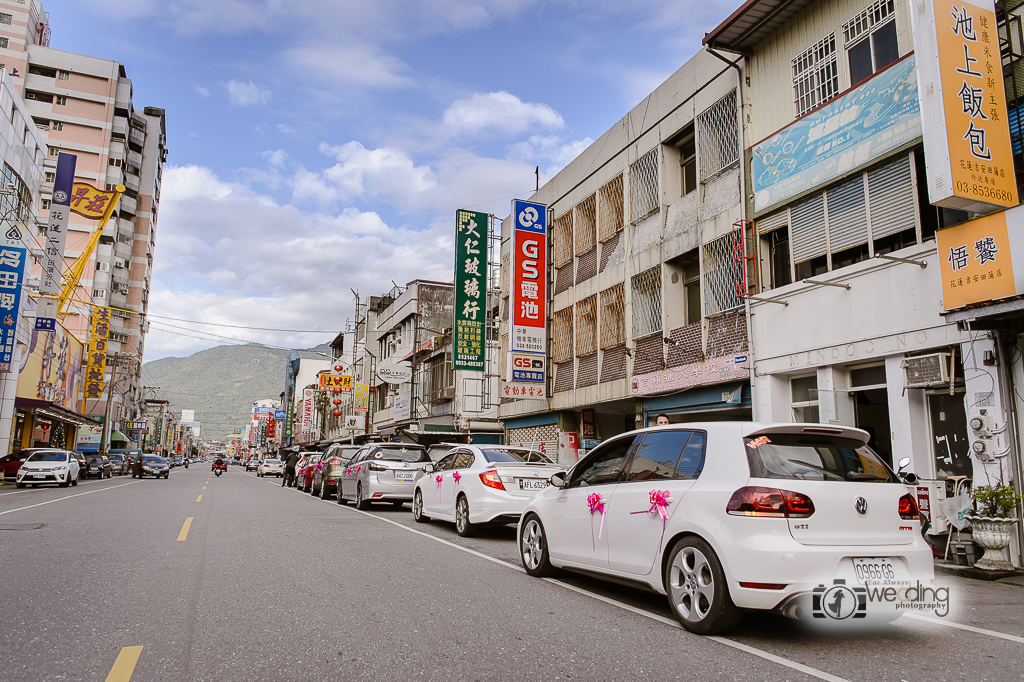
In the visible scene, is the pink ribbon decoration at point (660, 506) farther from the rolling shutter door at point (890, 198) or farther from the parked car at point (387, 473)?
the parked car at point (387, 473)

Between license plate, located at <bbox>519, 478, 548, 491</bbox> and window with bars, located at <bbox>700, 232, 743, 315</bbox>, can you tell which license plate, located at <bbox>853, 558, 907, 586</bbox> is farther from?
window with bars, located at <bbox>700, 232, 743, 315</bbox>

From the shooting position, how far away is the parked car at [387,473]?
1619 cm

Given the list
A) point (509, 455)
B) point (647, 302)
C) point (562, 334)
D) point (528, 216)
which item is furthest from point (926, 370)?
point (528, 216)

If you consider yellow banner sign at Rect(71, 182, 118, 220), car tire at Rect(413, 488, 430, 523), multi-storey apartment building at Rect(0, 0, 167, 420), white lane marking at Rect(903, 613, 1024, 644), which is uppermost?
multi-storey apartment building at Rect(0, 0, 167, 420)

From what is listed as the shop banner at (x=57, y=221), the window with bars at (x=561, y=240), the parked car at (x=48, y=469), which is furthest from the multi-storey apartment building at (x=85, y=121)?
the window with bars at (x=561, y=240)

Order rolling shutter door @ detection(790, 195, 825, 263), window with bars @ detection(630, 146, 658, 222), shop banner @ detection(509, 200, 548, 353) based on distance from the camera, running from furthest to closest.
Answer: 1. shop banner @ detection(509, 200, 548, 353)
2. window with bars @ detection(630, 146, 658, 222)
3. rolling shutter door @ detection(790, 195, 825, 263)

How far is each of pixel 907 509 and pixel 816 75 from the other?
34.6ft

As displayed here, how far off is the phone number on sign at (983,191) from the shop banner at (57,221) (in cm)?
3805

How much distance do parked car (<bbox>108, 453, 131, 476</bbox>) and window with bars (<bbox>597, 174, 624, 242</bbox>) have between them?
127 feet

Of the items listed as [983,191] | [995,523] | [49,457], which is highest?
[983,191]

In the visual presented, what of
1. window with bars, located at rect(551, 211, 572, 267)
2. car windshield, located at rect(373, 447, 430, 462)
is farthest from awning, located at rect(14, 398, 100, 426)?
window with bars, located at rect(551, 211, 572, 267)

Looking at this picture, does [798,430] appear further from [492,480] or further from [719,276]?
[719,276]

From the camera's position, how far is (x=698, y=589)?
5.32 m

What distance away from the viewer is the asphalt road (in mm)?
4289
